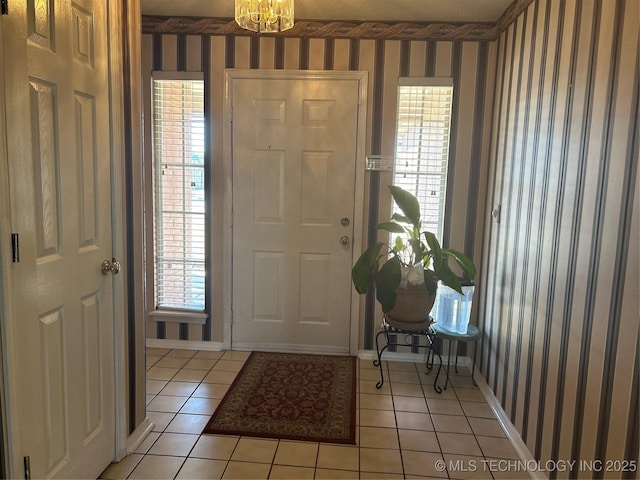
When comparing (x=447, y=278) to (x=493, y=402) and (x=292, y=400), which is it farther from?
(x=292, y=400)

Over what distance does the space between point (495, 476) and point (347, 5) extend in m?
2.79

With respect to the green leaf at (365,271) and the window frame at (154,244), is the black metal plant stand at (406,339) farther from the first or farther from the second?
the window frame at (154,244)

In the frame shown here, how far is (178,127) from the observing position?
10.5 feet

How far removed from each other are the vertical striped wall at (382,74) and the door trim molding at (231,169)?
0.04 m

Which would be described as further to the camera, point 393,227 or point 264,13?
point 393,227

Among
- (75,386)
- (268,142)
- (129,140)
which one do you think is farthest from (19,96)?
(268,142)

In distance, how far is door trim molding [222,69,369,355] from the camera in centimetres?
309

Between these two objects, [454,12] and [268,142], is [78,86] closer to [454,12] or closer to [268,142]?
[268,142]

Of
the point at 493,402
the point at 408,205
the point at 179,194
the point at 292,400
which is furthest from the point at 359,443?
the point at 179,194

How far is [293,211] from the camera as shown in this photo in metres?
3.24

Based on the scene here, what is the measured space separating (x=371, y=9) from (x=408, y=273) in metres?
1.74

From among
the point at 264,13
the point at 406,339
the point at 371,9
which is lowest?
the point at 406,339

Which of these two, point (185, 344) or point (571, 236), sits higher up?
point (571, 236)

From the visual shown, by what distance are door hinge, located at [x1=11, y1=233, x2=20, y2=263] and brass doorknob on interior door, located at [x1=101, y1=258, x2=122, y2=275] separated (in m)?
0.50
